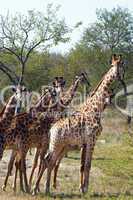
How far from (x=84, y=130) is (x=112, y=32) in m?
26.2

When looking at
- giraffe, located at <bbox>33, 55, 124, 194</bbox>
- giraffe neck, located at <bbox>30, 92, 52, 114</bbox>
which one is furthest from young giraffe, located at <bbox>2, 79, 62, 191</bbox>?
giraffe, located at <bbox>33, 55, 124, 194</bbox>

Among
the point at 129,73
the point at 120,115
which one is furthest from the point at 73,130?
the point at 129,73

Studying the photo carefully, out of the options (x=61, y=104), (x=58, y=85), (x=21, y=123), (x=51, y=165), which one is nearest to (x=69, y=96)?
(x=58, y=85)

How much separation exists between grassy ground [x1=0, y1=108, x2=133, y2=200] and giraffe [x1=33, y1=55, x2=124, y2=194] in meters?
0.40

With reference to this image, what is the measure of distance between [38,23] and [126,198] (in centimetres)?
2367

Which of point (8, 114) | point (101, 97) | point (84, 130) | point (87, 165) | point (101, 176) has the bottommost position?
point (101, 176)

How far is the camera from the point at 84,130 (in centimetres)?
1061

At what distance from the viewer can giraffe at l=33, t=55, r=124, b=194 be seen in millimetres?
10500

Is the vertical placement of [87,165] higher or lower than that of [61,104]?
lower

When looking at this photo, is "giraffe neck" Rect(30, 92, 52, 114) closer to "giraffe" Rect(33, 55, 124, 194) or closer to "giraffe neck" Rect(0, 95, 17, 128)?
"giraffe neck" Rect(0, 95, 17, 128)

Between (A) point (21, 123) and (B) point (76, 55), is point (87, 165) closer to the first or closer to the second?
(A) point (21, 123)

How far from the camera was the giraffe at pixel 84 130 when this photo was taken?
34.4 feet

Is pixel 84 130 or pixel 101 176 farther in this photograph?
pixel 101 176

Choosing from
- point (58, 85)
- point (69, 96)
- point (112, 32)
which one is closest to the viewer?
point (58, 85)
